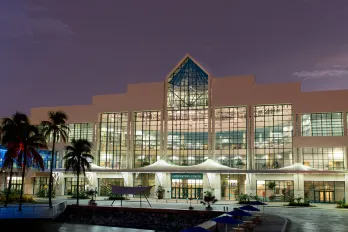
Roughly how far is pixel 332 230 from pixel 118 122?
5145 cm

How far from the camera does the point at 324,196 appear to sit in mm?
65688

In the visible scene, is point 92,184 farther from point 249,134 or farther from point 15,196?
point 249,134

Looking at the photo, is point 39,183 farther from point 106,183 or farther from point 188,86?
point 188,86

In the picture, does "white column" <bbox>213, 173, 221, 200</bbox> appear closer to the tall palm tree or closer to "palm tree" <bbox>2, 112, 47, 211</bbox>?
"palm tree" <bbox>2, 112, 47, 211</bbox>

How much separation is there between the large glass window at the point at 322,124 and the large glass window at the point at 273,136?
2461 mm

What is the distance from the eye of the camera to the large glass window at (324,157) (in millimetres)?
65938

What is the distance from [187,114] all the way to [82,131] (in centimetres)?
2144

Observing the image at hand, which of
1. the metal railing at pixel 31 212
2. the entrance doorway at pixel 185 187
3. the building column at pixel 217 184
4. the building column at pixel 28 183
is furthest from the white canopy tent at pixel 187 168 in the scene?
the building column at pixel 28 183

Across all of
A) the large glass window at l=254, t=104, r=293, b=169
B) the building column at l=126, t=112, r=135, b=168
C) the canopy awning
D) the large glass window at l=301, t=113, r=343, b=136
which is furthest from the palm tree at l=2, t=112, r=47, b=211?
the large glass window at l=301, t=113, r=343, b=136

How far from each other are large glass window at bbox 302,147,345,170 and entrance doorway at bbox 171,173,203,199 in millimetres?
17865

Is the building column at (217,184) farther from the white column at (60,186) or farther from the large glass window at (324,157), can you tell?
the white column at (60,186)

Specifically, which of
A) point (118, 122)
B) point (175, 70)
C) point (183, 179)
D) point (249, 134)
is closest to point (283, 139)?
point (249, 134)

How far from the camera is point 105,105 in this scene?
80.9 metres

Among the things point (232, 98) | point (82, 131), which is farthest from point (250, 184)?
point (82, 131)
